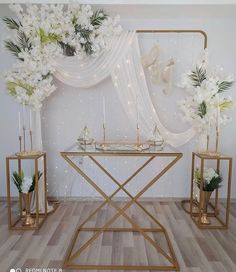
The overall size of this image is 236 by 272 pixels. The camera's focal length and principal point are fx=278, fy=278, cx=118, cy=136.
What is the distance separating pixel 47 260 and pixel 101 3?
264cm

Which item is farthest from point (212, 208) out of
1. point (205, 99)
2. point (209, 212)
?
point (205, 99)

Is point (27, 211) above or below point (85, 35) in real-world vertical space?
below

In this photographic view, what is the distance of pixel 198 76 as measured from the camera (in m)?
3.05

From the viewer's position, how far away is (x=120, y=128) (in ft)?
12.0

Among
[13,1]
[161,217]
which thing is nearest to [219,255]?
[161,217]

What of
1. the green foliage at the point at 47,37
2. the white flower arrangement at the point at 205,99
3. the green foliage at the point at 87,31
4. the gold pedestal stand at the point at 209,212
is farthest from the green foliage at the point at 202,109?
the green foliage at the point at 47,37

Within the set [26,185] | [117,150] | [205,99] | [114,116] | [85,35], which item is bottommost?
[26,185]

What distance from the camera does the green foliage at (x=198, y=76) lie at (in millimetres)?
3041

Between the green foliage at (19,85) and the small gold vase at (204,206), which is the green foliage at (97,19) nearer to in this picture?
the green foliage at (19,85)

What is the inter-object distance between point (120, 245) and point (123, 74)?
1898 mm

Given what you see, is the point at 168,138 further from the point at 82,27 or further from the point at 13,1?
the point at 13,1

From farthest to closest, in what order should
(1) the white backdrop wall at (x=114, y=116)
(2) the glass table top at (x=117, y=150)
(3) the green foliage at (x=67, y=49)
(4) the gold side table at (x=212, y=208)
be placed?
(1) the white backdrop wall at (x=114, y=116) → (3) the green foliage at (x=67, y=49) → (4) the gold side table at (x=212, y=208) → (2) the glass table top at (x=117, y=150)

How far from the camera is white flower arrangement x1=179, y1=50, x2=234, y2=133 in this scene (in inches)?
114

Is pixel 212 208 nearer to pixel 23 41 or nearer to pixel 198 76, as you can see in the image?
pixel 198 76
